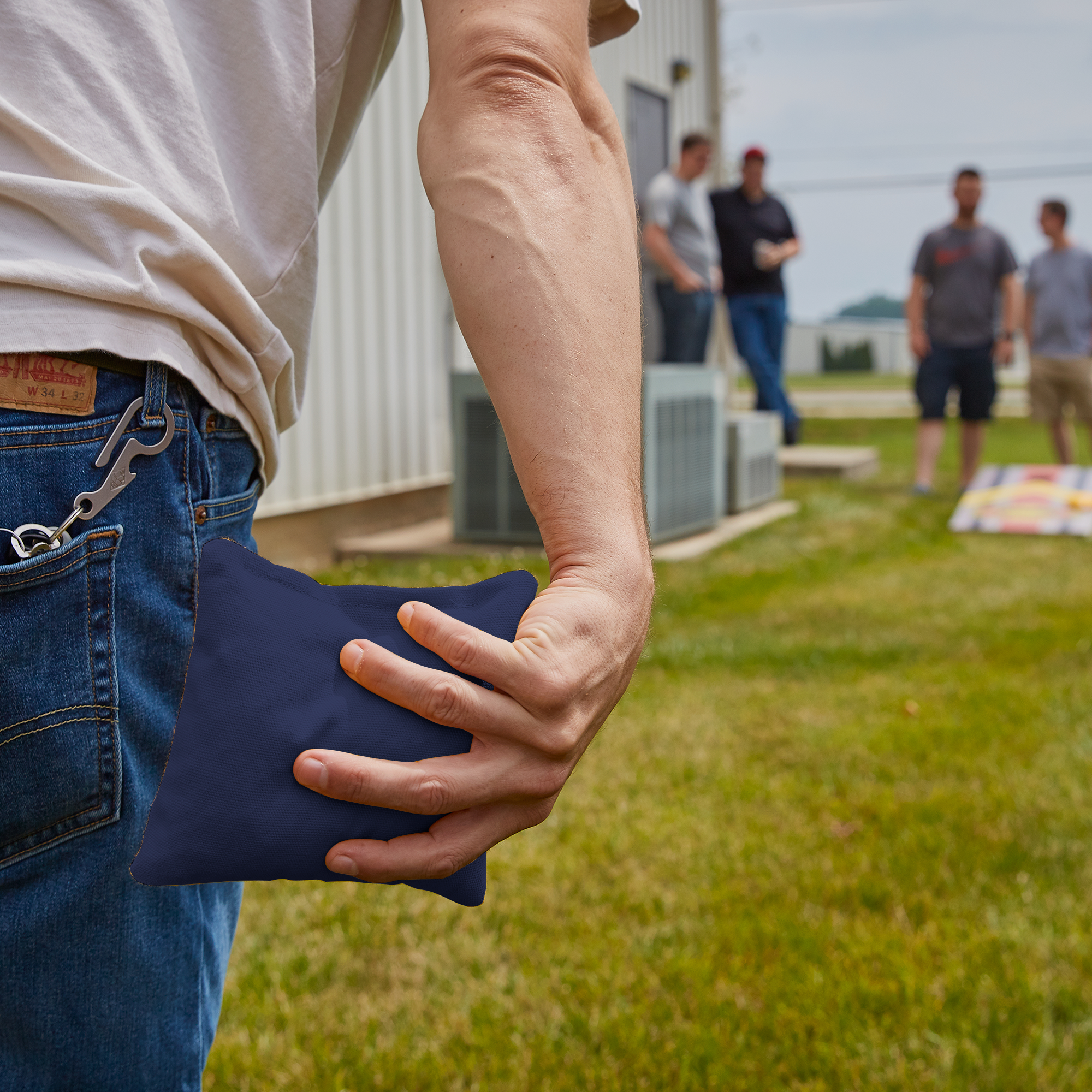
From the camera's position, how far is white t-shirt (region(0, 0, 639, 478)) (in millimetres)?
731

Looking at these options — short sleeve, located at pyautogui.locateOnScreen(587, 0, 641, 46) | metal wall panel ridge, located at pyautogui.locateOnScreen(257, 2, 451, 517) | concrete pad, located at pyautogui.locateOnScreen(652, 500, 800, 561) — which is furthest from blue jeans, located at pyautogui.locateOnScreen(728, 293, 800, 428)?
short sleeve, located at pyautogui.locateOnScreen(587, 0, 641, 46)

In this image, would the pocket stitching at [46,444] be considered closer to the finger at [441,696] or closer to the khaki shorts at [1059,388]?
the finger at [441,696]

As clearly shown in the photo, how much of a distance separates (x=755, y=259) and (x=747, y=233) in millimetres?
196

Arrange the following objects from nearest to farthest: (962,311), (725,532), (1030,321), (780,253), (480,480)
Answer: (480,480)
(725,532)
(962,311)
(780,253)
(1030,321)

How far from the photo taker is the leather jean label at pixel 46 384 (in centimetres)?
71

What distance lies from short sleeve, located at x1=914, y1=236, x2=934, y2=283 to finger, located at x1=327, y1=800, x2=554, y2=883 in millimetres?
8102

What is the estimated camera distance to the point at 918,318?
26.8 feet

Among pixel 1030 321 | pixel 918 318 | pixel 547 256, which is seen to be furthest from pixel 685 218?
pixel 547 256

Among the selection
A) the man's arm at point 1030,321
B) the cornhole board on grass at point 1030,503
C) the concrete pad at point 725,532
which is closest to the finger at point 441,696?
the concrete pad at point 725,532

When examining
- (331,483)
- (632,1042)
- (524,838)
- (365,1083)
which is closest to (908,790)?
(524,838)

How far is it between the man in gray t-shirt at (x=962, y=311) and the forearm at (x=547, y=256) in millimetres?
7702

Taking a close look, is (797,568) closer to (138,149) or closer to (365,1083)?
(365,1083)

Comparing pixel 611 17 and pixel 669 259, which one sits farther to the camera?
pixel 669 259

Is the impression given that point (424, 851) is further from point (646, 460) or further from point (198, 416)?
point (646, 460)
